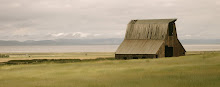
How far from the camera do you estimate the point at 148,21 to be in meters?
61.9

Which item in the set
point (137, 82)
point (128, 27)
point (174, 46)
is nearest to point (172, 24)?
point (174, 46)

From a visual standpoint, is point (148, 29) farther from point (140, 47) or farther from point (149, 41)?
point (140, 47)

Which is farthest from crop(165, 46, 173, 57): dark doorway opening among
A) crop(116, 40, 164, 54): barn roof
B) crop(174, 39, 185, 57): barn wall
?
crop(116, 40, 164, 54): barn roof

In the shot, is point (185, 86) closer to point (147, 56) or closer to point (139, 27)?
point (147, 56)

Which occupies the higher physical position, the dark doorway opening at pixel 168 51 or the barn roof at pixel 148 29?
the barn roof at pixel 148 29

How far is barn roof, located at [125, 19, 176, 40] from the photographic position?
5944cm

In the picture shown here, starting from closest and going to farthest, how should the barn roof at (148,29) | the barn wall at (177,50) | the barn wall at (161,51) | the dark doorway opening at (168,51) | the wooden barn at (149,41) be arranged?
the barn wall at (161,51) → the wooden barn at (149,41) → the barn roof at (148,29) → the dark doorway opening at (168,51) → the barn wall at (177,50)

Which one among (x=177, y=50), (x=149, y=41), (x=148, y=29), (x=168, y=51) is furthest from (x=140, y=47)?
(x=177, y=50)

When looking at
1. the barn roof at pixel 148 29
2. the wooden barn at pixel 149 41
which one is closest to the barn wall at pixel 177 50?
the wooden barn at pixel 149 41

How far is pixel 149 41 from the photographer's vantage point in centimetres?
5941

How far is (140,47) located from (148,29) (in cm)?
442

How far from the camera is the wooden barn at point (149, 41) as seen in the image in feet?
189

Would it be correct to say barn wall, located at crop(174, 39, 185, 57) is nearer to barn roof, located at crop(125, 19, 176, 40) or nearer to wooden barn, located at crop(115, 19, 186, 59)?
wooden barn, located at crop(115, 19, 186, 59)

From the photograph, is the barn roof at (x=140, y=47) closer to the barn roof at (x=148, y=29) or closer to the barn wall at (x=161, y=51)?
the barn wall at (x=161, y=51)
